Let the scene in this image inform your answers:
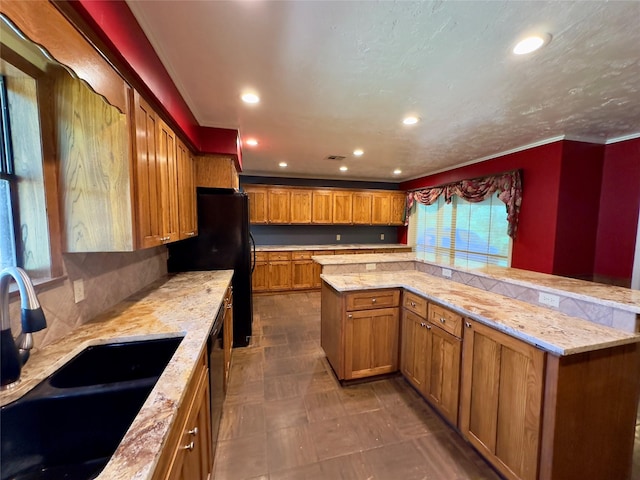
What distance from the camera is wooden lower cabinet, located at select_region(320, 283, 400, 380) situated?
90.2 inches

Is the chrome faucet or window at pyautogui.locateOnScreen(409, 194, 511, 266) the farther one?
window at pyautogui.locateOnScreen(409, 194, 511, 266)

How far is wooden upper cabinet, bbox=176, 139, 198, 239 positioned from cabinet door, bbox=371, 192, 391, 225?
13.7 feet

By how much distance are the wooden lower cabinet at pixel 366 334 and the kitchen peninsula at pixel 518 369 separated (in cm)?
1

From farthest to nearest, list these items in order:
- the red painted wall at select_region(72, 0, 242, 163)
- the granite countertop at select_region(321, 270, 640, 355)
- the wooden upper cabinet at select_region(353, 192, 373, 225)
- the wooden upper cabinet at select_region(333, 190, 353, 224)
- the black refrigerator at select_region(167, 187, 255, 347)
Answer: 1. the wooden upper cabinet at select_region(353, 192, 373, 225)
2. the wooden upper cabinet at select_region(333, 190, 353, 224)
3. the black refrigerator at select_region(167, 187, 255, 347)
4. the granite countertop at select_region(321, 270, 640, 355)
5. the red painted wall at select_region(72, 0, 242, 163)

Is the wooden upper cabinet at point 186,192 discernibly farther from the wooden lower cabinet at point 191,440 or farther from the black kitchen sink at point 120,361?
the wooden lower cabinet at point 191,440

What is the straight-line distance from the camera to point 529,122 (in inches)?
102

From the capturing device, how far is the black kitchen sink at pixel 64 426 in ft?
2.74

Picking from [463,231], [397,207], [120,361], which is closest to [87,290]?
[120,361]

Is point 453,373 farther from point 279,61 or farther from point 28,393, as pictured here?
point 279,61

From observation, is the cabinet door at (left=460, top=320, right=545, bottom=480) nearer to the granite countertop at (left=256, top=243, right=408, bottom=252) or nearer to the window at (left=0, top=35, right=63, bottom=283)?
the window at (left=0, top=35, right=63, bottom=283)

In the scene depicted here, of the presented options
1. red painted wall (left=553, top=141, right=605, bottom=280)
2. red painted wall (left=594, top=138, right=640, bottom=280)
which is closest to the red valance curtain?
red painted wall (left=553, top=141, right=605, bottom=280)

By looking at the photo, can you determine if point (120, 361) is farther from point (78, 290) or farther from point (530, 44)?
point (530, 44)

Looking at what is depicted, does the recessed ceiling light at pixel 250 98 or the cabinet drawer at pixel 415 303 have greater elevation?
the recessed ceiling light at pixel 250 98

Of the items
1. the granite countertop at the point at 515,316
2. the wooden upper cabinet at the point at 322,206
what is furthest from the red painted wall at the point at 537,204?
the wooden upper cabinet at the point at 322,206
